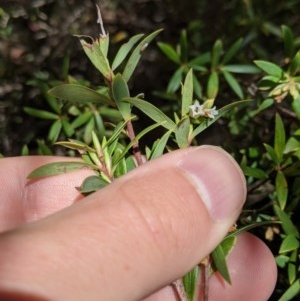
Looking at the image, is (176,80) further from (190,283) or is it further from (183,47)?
(190,283)

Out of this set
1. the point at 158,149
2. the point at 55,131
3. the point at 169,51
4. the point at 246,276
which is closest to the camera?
the point at 158,149

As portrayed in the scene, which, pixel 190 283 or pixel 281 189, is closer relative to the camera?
pixel 190 283

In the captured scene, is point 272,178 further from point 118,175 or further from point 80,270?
point 80,270

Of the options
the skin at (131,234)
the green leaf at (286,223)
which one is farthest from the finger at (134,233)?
the green leaf at (286,223)

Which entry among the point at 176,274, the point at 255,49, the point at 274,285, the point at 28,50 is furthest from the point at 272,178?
the point at 28,50

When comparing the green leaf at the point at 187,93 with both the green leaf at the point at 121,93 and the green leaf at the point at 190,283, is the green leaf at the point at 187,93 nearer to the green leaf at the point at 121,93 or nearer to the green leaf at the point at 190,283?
the green leaf at the point at 121,93

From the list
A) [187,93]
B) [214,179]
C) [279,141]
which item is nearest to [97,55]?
[187,93]
